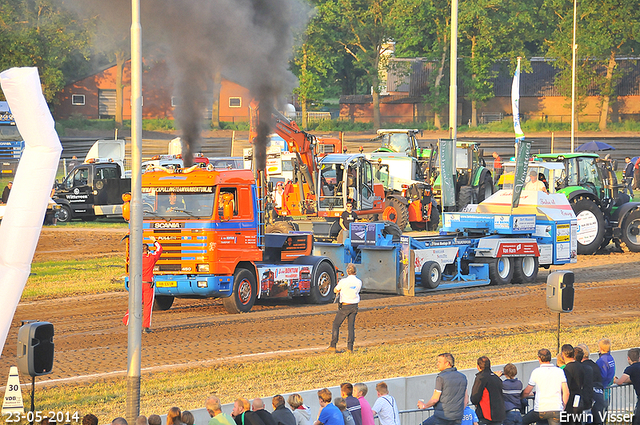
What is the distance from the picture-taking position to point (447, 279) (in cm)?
2189

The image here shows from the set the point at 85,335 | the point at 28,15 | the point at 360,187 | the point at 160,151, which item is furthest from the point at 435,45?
the point at 85,335

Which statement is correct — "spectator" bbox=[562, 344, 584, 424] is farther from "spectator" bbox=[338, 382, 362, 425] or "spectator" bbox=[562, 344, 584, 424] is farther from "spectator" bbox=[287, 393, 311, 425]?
"spectator" bbox=[287, 393, 311, 425]

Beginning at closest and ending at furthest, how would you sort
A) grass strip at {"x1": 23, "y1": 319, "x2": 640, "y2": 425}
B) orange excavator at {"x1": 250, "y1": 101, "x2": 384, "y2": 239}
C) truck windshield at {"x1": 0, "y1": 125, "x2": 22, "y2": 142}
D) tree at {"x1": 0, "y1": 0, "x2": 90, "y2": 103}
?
grass strip at {"x1": 23, "y1": 319, "x2": 640, "y2": 425} → orange excavator at {"x1": 250, "y1": 101, "x2": 384, "y2": 239} → truck windshield at {"x1": 0, "y1": 125, "x2": 22, "y2": 142} → tree at {"x1": 0, "y1": 0, "x2": 90, "y2": 103}

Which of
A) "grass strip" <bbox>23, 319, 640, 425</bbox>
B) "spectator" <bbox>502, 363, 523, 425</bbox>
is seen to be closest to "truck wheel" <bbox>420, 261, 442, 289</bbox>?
"grass strip" <bbox>23, 319, 640, 425</bbox>

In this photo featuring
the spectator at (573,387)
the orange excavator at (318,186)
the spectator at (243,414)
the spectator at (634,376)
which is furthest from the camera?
the orange excavator at (318,186)

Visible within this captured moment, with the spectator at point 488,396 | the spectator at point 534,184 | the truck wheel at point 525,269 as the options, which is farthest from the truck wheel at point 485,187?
the spectator at point 488,396

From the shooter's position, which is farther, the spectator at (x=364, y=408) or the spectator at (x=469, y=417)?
the spectator at (x=469, y=417)

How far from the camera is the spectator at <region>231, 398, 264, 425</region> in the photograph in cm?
857

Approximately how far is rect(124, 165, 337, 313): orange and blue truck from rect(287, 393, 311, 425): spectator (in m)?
8.17

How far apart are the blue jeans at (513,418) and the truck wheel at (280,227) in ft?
40.9

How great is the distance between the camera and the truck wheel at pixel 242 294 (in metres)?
17.7

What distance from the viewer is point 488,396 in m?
9.66

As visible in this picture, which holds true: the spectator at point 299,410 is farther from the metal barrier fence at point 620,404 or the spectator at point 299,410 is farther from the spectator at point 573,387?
the metal barrier fence at point 620,404

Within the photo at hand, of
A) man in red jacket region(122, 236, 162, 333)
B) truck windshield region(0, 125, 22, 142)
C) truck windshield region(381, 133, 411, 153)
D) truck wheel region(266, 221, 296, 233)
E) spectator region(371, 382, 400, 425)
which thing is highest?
truck windshield region(0, 125, 22, 142)
